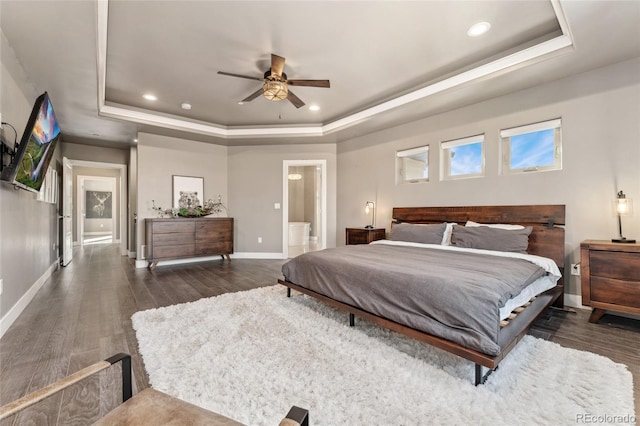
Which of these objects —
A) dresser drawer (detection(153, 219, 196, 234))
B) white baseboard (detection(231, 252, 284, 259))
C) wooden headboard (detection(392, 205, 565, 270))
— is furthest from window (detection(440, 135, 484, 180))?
dresser drawer (detection(153, 219, 196, 234))

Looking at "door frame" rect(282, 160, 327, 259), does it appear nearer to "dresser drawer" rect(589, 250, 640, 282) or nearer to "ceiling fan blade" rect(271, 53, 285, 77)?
"ceiling fan blade" rect(271, 53, 285, 77)

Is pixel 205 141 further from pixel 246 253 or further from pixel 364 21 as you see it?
pixel 364 21

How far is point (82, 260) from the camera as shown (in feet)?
19.6

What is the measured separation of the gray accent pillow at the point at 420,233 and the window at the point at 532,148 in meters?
1.15

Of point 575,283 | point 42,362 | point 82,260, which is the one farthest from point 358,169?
point 82,260

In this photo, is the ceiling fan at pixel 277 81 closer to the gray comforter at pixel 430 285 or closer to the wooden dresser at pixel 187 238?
the gray comforter at pixel 430 285

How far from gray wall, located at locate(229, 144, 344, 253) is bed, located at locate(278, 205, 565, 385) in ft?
10.1

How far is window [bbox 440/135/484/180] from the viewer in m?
4.04

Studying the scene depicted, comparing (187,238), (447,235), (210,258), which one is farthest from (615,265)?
(210,258)

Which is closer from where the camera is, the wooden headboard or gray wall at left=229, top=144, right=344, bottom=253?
the wooden headboard

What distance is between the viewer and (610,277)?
257cm

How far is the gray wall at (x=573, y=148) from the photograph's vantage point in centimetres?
285

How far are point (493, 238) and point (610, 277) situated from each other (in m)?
0.98

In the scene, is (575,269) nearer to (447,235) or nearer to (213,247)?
(447,235)
